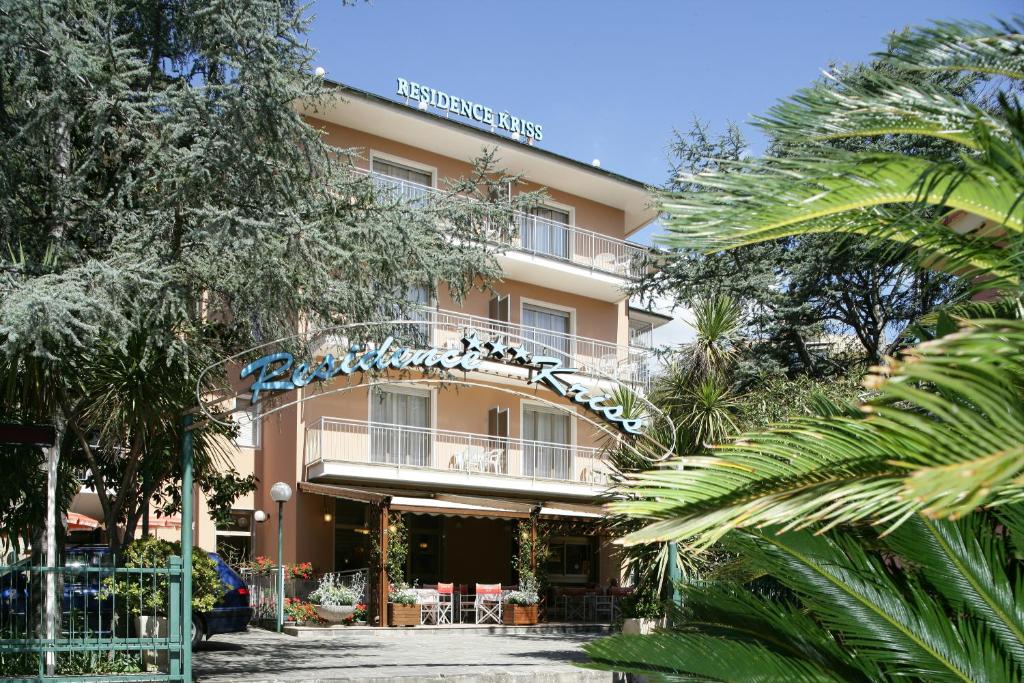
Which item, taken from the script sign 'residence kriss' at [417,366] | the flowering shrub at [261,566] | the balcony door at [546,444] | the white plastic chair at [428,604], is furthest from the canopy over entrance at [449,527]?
the script sign 'residence kriss' at [417,366]

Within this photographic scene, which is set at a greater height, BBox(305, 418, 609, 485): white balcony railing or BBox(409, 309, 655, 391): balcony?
BBox(409, 309, 655, 391): balcony

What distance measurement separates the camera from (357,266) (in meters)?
16.3

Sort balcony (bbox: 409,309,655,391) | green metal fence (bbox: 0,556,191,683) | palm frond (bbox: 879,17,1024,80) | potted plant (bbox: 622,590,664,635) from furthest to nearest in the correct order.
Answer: balcony (bbox: 409,309,655,391), potted plant (bbox: 622,590,664,635), green metal fence (bbox: 0,556,191,683), palm frond (bbox: 879,17,1024,80)

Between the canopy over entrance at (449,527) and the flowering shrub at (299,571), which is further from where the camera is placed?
the flowering shrub at (299,571)

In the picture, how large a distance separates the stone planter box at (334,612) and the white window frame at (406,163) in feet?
38.4

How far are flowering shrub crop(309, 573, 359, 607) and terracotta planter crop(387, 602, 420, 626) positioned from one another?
3.17 ft

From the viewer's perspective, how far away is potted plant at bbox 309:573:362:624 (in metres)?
24.7

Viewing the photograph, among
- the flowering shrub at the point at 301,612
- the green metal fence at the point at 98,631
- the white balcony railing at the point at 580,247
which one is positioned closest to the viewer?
the green metal fence at the point at 98,631

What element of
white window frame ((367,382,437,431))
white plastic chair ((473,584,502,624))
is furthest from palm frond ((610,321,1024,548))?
white window frame ((367,382,437,431))

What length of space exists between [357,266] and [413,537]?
1644 cm

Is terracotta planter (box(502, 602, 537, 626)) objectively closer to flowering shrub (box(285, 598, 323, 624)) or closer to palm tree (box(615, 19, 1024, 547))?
flowering shrub (box(285, 598, 323, 624))

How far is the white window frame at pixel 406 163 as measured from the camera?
30.1 meters

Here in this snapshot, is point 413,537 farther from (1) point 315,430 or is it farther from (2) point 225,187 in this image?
(2) point 225,187

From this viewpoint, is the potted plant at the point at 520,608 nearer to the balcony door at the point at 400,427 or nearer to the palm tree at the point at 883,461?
the balcony door at the point at 400,427
